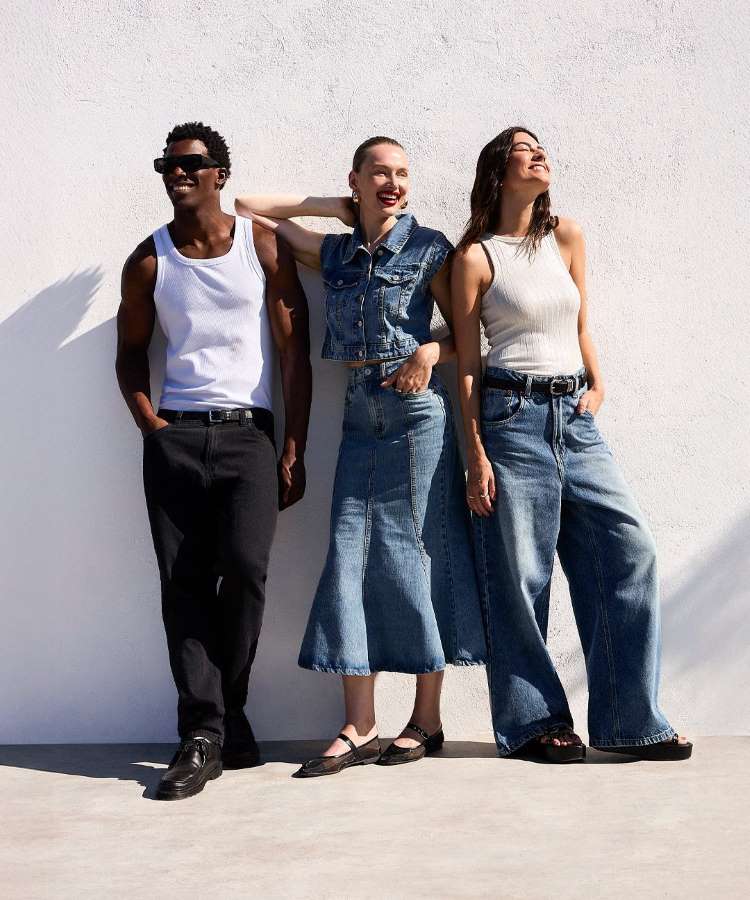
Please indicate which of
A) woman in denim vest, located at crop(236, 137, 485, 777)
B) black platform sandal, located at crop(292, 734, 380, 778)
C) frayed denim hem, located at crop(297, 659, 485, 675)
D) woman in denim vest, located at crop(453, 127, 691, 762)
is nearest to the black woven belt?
woman in denim vest, located at crop(236, 137, 485, 777)

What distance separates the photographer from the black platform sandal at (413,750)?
3.58 metres

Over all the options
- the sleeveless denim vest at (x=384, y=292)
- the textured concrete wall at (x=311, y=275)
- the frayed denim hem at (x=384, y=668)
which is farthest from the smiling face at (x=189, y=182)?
the frayed denim hem at (x=384, y=668)

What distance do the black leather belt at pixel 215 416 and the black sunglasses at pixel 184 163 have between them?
0.78 meters

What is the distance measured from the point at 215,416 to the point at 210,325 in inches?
11.8

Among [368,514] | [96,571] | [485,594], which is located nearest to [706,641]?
[485,594]

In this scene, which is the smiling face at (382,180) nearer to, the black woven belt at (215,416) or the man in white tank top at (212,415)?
the man in white tank top at (212,415)

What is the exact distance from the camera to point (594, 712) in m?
3.62

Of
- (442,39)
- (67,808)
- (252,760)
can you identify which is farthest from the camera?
(442,39)

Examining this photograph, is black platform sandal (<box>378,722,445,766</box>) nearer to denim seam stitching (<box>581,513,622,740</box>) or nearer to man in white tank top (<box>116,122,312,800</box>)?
man in white tank top (<box>116,122,312,800</box>)

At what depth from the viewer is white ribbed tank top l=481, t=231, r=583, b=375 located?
358 centimetres

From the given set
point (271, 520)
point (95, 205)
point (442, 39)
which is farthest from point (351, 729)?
point (442, 39)

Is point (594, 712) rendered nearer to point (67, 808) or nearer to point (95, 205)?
point (67, 808)

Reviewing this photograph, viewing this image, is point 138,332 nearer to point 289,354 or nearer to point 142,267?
point 142,267

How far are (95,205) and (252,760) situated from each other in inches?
77.7
